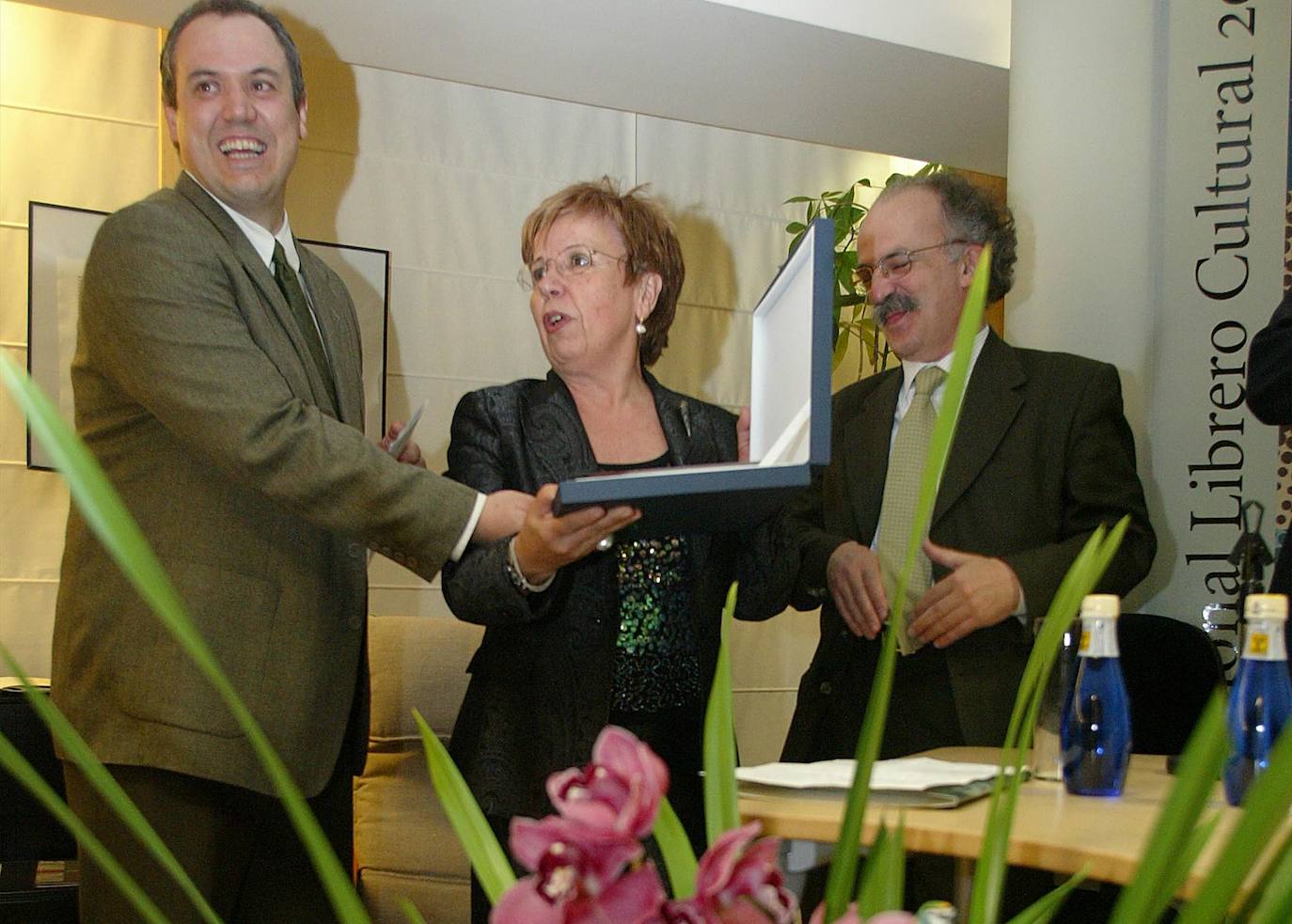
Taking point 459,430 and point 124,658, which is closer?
point 124,658

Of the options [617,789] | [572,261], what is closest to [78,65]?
[572,261]

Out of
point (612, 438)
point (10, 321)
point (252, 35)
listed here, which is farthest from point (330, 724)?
point (10, 321)

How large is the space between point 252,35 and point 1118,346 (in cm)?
202

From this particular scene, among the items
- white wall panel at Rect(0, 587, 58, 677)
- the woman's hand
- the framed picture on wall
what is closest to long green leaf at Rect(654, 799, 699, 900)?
the woman's hand

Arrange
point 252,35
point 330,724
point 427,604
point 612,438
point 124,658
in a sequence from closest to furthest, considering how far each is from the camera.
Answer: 1. point 124,658
2. point 330,724
3. point 252,35
4. point 612,438
5. point 427,604

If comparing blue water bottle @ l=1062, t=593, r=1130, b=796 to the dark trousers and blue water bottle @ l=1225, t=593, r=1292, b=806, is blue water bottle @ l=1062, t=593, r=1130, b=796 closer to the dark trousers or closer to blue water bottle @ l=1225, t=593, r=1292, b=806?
blue water bottle @ l=1225, t=593, r=1292, b=806

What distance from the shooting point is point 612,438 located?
2.22m

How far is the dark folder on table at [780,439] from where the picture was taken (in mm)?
1442

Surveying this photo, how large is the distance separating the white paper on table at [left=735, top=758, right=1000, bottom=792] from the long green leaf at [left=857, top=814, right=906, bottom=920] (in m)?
0.95

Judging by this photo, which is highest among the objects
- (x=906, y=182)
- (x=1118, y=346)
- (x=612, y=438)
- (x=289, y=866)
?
(x=906, y=182)

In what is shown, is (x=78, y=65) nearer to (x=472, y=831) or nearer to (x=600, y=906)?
(x=472, y=831)

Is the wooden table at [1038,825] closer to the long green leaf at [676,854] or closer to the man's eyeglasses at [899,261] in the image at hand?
the long green leaf at [676,854]

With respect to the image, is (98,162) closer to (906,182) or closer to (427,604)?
(427,604)

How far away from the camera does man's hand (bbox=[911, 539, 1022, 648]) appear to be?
2217 mm
